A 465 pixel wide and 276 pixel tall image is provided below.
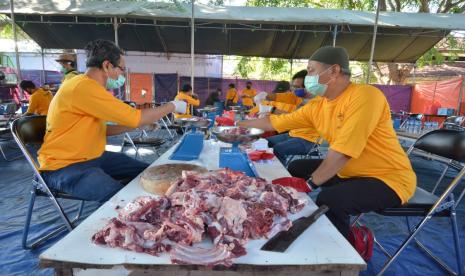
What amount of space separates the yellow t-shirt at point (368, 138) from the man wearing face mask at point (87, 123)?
4.54 feet

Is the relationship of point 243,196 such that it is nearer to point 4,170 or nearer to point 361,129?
point 361,129

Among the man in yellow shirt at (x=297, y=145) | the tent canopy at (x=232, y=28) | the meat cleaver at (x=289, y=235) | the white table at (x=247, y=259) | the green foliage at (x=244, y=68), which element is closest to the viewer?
the white table at (x=247, y=259)

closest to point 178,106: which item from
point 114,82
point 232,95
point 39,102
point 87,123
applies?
point 114,82

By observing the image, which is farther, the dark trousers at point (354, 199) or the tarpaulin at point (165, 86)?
the tarpaulin at point (165, 86)

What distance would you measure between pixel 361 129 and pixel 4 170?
5.86 m

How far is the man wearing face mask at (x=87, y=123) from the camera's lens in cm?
203

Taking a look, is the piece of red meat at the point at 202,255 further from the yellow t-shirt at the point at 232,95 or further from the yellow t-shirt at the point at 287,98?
the yellow t-shirt at the point at 232,95

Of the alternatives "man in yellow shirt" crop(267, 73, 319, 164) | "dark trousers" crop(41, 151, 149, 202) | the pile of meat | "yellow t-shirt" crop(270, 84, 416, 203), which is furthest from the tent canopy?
the pile of meat

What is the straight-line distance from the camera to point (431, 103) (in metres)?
12.6

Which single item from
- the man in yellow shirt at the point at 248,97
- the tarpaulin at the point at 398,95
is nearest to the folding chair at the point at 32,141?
the man in yellow shirt at the point at 248,97

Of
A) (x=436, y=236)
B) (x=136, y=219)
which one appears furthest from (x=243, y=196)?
(x=436, y=236)

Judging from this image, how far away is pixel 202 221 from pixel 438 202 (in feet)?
5.76

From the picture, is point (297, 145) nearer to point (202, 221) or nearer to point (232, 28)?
point (202, 221)

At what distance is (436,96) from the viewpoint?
1241 cm
